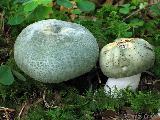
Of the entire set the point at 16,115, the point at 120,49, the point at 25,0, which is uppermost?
the point at 25,0

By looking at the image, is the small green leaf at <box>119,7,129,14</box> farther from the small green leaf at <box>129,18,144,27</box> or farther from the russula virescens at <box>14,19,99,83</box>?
the russula virescens at <box>14,19,99,83</box>

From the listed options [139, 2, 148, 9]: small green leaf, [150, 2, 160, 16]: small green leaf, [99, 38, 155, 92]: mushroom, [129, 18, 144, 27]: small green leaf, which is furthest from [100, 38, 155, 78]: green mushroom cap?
[139, 2, 148, 9]: small green leaf

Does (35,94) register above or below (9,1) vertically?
below

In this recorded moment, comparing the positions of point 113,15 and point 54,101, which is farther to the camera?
point 113,15

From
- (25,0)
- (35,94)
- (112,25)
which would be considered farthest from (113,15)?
(35,94)

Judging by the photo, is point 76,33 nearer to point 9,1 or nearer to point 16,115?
point 16,115
